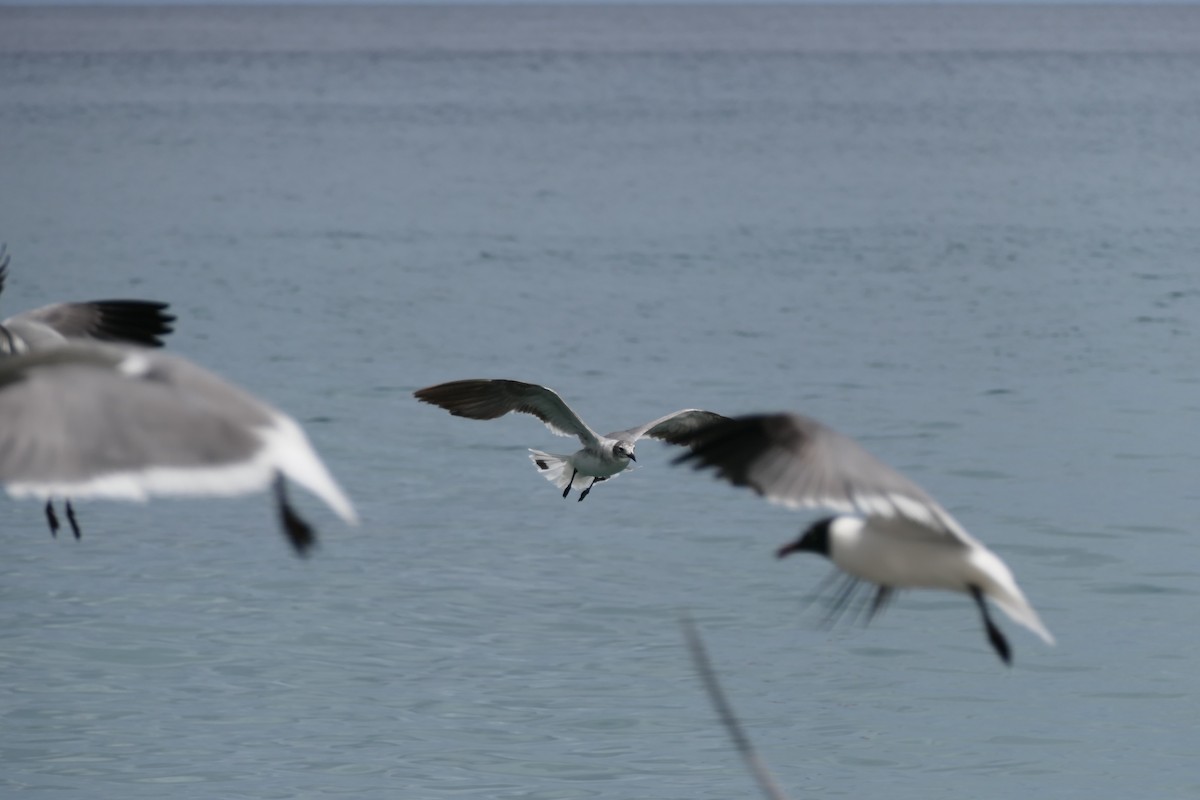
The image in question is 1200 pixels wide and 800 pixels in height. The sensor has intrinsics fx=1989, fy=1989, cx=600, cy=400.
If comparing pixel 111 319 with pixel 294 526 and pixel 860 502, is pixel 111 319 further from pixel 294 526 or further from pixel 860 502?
pixel 860 502

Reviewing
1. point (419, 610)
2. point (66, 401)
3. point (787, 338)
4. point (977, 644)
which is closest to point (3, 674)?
point (419, 610)

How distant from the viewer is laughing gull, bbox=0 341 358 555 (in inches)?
211

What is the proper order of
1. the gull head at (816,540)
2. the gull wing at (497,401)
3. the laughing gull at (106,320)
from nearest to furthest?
the gull head at (816,540) → the laughing gull at (106,320) → the gull wing at (497,401)

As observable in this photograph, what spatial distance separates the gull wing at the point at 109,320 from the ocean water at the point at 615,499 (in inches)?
128

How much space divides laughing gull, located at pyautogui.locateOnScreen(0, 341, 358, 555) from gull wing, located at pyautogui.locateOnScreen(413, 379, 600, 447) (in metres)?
8.08

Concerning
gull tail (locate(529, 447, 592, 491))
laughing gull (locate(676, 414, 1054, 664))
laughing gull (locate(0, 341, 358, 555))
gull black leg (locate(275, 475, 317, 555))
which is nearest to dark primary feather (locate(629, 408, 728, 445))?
gull tail (locate(529, 447, 592, 491))

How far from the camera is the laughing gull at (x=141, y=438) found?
5367mm

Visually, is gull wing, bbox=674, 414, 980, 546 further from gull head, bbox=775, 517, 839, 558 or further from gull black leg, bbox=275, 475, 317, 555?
gull black leg, bbox=275, 475, 317, 555

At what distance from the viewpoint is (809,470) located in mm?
6242

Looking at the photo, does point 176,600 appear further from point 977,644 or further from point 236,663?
point 977,644

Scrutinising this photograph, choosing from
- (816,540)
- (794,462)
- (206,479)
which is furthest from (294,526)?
(816,540)

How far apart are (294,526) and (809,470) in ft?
5.57

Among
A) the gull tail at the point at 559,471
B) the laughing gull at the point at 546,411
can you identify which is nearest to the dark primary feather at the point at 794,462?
the laughing gull at the point at 546,411

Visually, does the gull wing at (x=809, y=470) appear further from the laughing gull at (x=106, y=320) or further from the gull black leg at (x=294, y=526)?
the laughing gull at (x=106, y=320)
